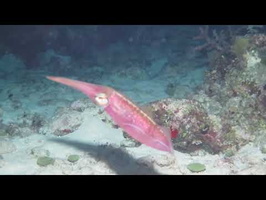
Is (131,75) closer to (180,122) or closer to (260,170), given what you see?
(180,122)

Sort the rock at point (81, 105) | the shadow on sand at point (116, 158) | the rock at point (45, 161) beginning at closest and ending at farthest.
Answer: the shadow on sand at point (116, 158) < the rock at point (45, 161) < the rock at point (81, 105)

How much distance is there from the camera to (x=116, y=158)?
5.40 m

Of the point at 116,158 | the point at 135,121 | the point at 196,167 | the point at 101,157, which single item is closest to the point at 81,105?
the point at 101,157

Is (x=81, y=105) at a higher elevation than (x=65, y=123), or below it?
higher

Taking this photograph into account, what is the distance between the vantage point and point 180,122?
18.7 ft

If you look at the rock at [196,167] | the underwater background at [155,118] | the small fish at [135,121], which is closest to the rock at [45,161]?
the underwater background at [155,118]

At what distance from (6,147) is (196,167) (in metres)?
3.50

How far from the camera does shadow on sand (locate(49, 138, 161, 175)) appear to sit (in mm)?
4992

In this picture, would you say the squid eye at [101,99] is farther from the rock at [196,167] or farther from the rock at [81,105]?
the rock at [81,105]

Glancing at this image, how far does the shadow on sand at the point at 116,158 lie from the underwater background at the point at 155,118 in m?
0.02

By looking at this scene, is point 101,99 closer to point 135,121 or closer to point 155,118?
point 135,121

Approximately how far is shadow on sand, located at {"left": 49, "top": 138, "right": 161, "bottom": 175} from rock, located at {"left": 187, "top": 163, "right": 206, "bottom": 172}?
22.5 inches

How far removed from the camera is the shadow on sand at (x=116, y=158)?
4992 millimetres

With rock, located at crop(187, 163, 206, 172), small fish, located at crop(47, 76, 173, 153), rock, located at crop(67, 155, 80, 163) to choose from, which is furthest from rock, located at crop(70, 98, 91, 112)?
small fish, located at crop(47, 76, 173, 153)
